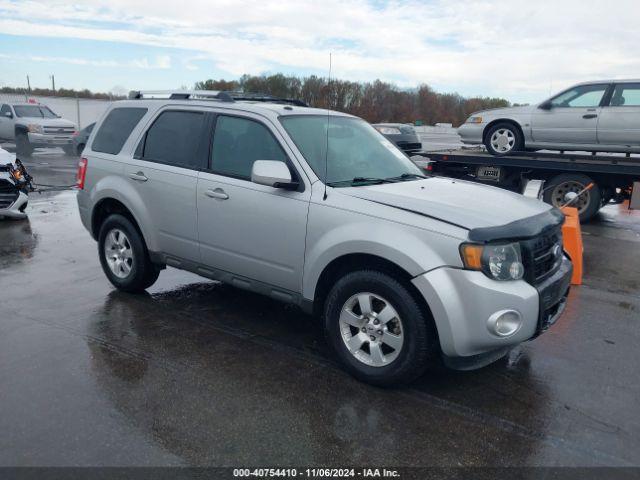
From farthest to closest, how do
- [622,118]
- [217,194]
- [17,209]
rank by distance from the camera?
1. [622,118]
2. [17,209]
3. [217,194]

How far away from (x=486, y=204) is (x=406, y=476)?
195cm

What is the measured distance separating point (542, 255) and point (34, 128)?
2037cm

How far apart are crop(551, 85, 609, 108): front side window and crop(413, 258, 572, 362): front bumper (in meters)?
7.75

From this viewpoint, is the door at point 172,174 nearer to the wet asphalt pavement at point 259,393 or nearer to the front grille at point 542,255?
the wet asphalt pavement at point 259,393

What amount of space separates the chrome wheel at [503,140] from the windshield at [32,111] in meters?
17.3

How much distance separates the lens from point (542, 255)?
12.4 ft

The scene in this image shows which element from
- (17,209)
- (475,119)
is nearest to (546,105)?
(475,119)

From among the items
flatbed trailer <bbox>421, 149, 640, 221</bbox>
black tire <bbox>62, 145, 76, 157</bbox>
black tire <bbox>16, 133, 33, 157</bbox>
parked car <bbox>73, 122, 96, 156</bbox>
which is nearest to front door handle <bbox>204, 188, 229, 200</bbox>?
flatbed trailer <bbox>421, 149, 640, 221</bbox>

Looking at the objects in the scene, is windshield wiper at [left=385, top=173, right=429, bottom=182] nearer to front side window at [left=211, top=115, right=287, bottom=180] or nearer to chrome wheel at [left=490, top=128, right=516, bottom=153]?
front side window at [left=211, top=115, right=287, bottom=180]

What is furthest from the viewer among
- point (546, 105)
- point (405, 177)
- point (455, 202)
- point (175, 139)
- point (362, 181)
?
point (546, 105)

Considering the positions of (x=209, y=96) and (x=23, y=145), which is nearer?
(x=209, y=96)

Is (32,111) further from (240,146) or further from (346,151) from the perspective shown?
(346,151)

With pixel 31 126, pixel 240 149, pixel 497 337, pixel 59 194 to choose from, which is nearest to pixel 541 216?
pixel 497 337

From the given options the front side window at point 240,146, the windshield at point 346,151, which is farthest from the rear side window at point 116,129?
the windshield at point 346,151
